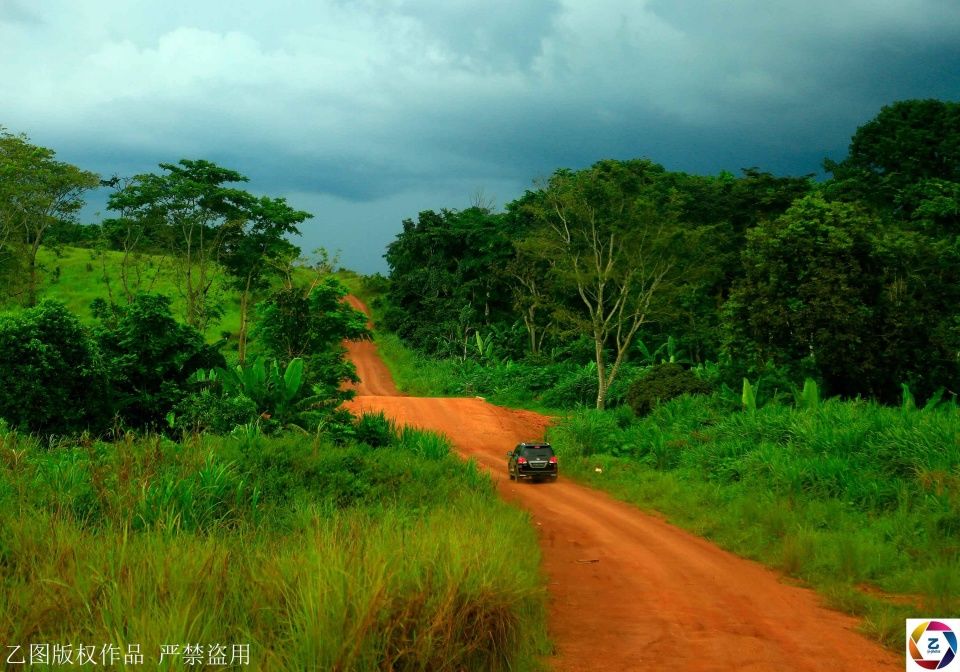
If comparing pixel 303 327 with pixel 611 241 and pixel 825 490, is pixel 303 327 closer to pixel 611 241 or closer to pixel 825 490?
pixel 611 241

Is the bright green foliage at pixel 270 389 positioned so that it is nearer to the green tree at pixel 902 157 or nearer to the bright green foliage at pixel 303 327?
the bright green foliage at pixel 303 327

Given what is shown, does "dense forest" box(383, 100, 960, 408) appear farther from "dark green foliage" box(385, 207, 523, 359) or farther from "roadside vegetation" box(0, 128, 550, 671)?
"roadside vegetation" box(0, 128, 550, 671)

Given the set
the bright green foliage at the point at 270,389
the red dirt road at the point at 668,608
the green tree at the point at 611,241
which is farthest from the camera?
the green tree at the point at 611,241

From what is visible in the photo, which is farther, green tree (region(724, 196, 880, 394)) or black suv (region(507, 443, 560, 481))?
green tree (region(724, 196, 880, 394))

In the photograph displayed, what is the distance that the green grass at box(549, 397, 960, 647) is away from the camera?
921 cm

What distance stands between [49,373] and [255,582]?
10615 millimetres

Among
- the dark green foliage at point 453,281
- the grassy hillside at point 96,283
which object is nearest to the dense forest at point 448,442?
the dark green foliage at point 453,281

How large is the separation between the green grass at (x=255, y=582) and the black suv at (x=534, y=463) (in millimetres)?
9445

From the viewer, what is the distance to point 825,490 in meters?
13.0

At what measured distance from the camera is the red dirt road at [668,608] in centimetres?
670

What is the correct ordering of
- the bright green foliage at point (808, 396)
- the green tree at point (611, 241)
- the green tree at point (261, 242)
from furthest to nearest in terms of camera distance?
1. the green tree at point (261, 242)
2. the green tree at point (611, 241)
3. the bright green foliage at point (808, 396)

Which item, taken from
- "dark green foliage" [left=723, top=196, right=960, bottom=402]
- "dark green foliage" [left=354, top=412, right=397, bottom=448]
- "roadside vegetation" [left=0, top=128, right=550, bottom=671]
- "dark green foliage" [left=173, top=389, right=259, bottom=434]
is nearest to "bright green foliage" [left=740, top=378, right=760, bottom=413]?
"dark green foliage" [left=723, top=196, right=960, bottom=402]

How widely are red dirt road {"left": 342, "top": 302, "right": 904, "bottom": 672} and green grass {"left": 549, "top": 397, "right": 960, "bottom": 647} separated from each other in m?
0.55

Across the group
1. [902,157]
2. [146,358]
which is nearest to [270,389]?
[146,358]
